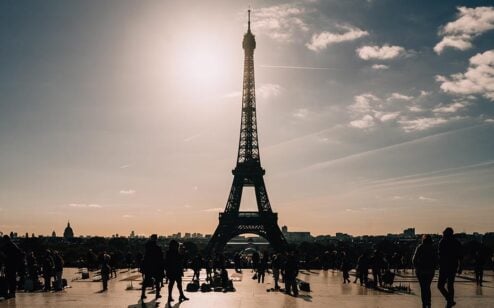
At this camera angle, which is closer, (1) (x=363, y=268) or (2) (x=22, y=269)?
→ (2) (x=22, y=269)

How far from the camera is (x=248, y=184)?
96125mm

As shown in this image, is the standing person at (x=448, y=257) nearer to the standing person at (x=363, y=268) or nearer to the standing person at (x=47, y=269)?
the standing person at (x=363, y=268)

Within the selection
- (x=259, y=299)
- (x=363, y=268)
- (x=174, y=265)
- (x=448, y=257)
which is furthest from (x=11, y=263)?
(x=363, y=268)

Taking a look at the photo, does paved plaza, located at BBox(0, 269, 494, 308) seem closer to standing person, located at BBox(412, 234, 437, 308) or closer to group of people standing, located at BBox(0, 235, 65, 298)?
group of people standing, located at BBox(0, 235, 65, 298)

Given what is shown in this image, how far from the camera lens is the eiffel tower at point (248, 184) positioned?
91500 millimetres

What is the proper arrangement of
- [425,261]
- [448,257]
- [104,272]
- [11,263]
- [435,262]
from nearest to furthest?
[425,261], [435,262], [448,257], [11,263], [104,272]

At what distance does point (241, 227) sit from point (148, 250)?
251 feet

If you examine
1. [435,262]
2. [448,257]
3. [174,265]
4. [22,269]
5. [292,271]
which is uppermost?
[448,257]

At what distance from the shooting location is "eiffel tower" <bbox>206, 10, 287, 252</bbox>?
91.5m

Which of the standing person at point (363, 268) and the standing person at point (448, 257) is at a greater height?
the standing person at point (448, 257)

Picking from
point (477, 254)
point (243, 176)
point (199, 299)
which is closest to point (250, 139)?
point (243, 176)

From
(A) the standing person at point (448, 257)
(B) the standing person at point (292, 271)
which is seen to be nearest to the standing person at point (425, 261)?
(A) the standing person at point (448, 257)

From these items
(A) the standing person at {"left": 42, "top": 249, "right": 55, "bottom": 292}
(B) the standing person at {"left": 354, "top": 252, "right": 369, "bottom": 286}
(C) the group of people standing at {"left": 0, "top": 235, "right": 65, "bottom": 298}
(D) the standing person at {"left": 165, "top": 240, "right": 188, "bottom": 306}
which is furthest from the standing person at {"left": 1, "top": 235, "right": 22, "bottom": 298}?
(B) the standing person at {"left": 354, "top": 252, "right": 369, "bottom": 286}

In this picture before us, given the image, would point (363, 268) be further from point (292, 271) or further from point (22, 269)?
point (22, 269)
